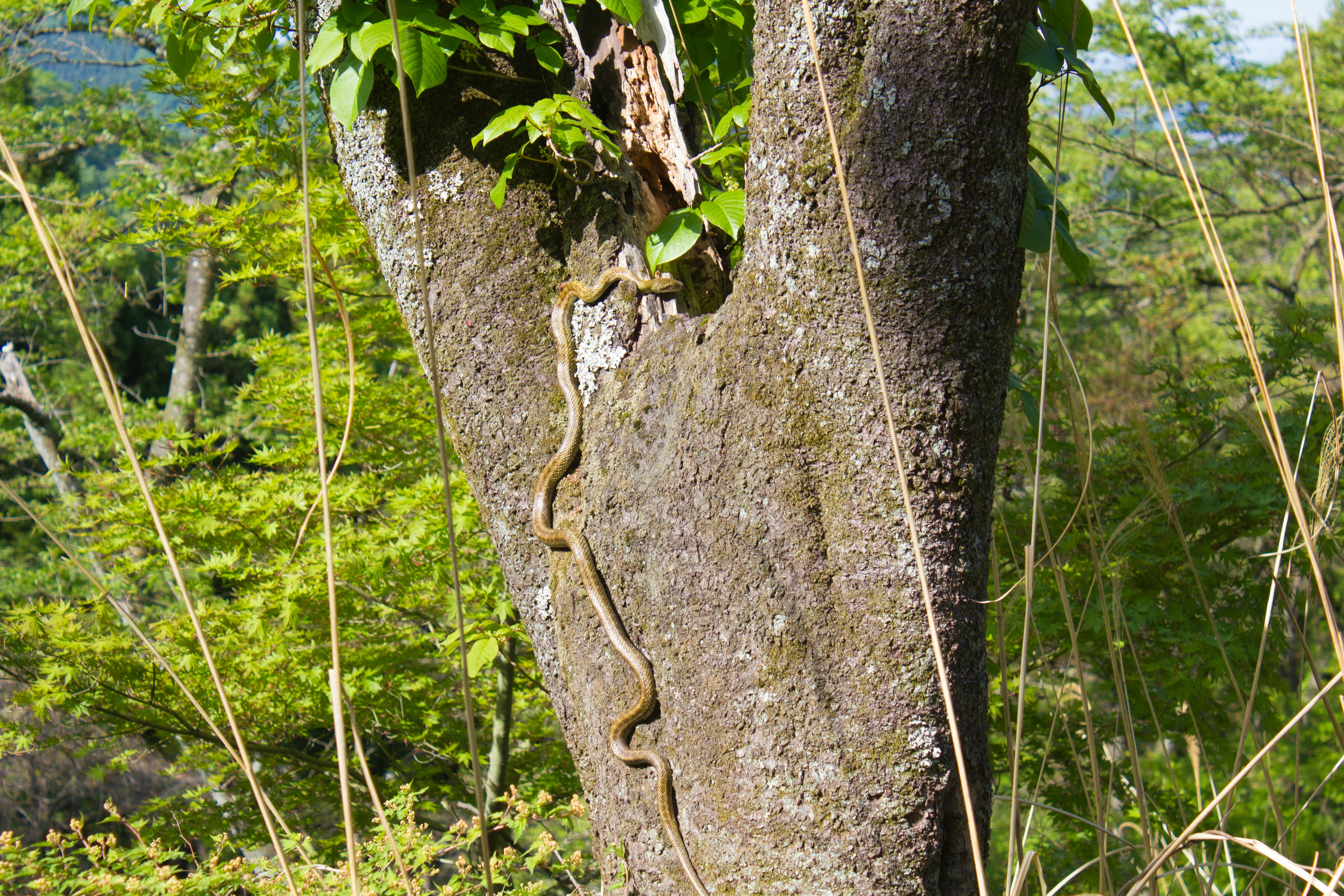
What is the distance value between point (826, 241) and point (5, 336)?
12577mm

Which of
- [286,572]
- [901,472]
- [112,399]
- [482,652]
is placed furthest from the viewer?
[286,572]

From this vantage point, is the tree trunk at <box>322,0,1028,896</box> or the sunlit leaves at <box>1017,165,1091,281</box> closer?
the tree trunk at <box>322,0,1028,896</box>

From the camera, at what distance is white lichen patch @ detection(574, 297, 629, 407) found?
147 cm

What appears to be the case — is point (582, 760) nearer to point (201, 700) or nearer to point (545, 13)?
point (545, 13)

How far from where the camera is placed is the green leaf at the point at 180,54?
69.0 inches

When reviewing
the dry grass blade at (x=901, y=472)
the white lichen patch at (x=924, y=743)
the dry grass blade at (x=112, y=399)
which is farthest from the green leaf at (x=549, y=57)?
the white lichen patch at (x=924, y=743)

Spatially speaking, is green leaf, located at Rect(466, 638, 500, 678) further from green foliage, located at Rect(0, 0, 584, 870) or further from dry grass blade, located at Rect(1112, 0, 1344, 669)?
dry grass blade, located at Rect(1112, 0, 1344, 669)

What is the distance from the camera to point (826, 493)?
1.14 metres

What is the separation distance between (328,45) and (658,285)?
663 mm

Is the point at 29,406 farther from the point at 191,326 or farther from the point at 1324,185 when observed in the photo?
the point at 1324,185

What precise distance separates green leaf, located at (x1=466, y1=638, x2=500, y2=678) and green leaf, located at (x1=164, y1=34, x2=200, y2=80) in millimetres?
1500

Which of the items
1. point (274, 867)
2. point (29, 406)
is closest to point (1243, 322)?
point (274, 867)

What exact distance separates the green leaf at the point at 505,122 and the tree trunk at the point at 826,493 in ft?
1.37

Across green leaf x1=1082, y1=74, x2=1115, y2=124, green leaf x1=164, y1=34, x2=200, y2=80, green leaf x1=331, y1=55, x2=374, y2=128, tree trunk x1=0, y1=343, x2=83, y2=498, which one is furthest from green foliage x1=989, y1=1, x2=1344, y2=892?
tree trunk x1=0, y1=343, x2=83, y2=498
